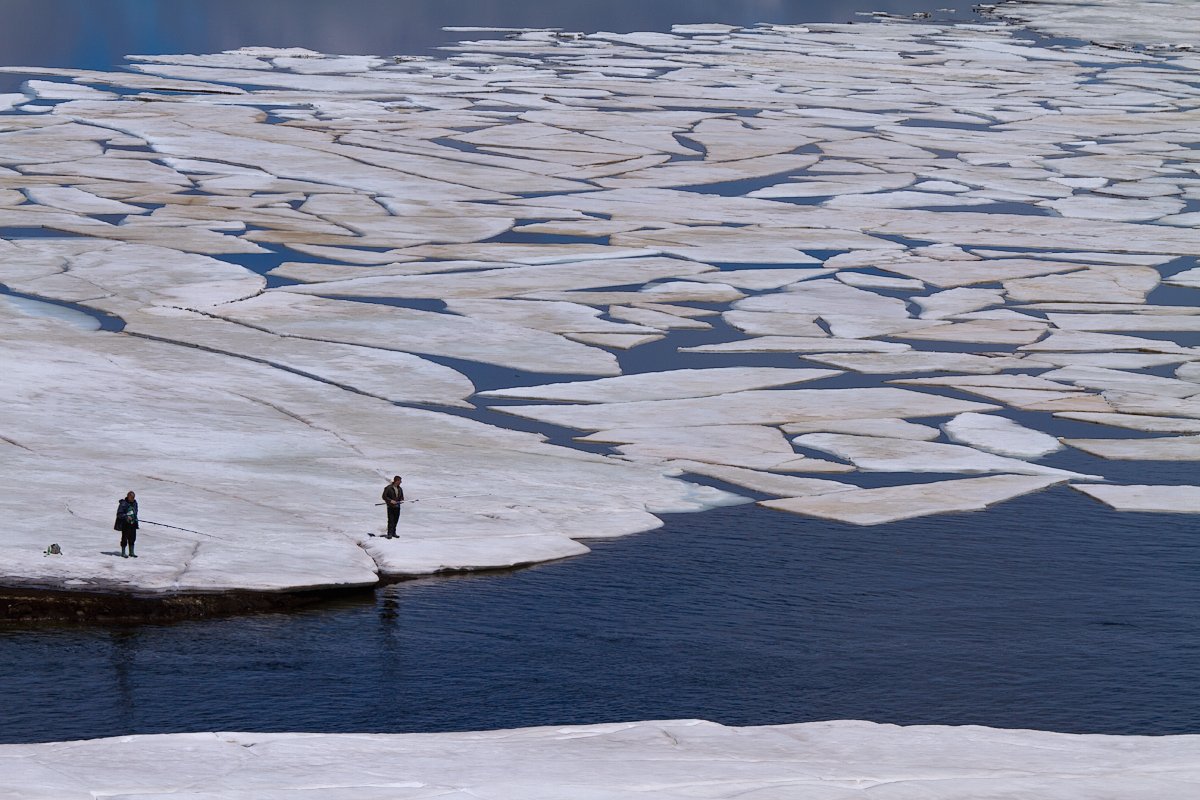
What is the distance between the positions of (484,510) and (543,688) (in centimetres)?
186

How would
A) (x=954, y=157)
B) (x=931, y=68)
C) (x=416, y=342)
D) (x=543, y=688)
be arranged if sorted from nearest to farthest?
1. (x=543, y=688)
2. (x=416, y=342)
3. (x=954, y=157)
4. (x=931, y=68)

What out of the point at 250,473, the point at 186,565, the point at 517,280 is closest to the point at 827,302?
the point at 517,280

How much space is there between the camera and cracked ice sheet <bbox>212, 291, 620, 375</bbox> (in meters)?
12.0

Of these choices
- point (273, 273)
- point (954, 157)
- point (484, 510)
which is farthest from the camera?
point (954, 157)

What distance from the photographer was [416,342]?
12289 mm

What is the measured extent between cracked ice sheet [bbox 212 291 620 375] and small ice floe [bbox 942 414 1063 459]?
2314 millimetres

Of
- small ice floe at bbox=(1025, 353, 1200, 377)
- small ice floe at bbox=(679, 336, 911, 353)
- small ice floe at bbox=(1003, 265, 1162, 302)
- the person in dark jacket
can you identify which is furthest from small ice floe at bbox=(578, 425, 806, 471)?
small ice floe at bbox=(1003, 265, 1162, 302)

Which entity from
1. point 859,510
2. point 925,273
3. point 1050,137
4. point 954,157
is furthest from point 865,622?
point 1050,137

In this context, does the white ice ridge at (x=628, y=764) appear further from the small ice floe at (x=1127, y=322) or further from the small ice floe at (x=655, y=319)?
the small ice floe at (x=1127, y=322)

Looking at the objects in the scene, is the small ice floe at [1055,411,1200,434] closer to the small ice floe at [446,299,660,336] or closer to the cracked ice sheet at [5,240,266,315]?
the small ice floe at [446,299,660,336]

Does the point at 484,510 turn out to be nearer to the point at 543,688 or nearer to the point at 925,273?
the point at 543,688

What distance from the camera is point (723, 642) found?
26.3 feet

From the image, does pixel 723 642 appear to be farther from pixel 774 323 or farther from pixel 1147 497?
pixel 774 323

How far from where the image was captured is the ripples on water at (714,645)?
7.28 metres
